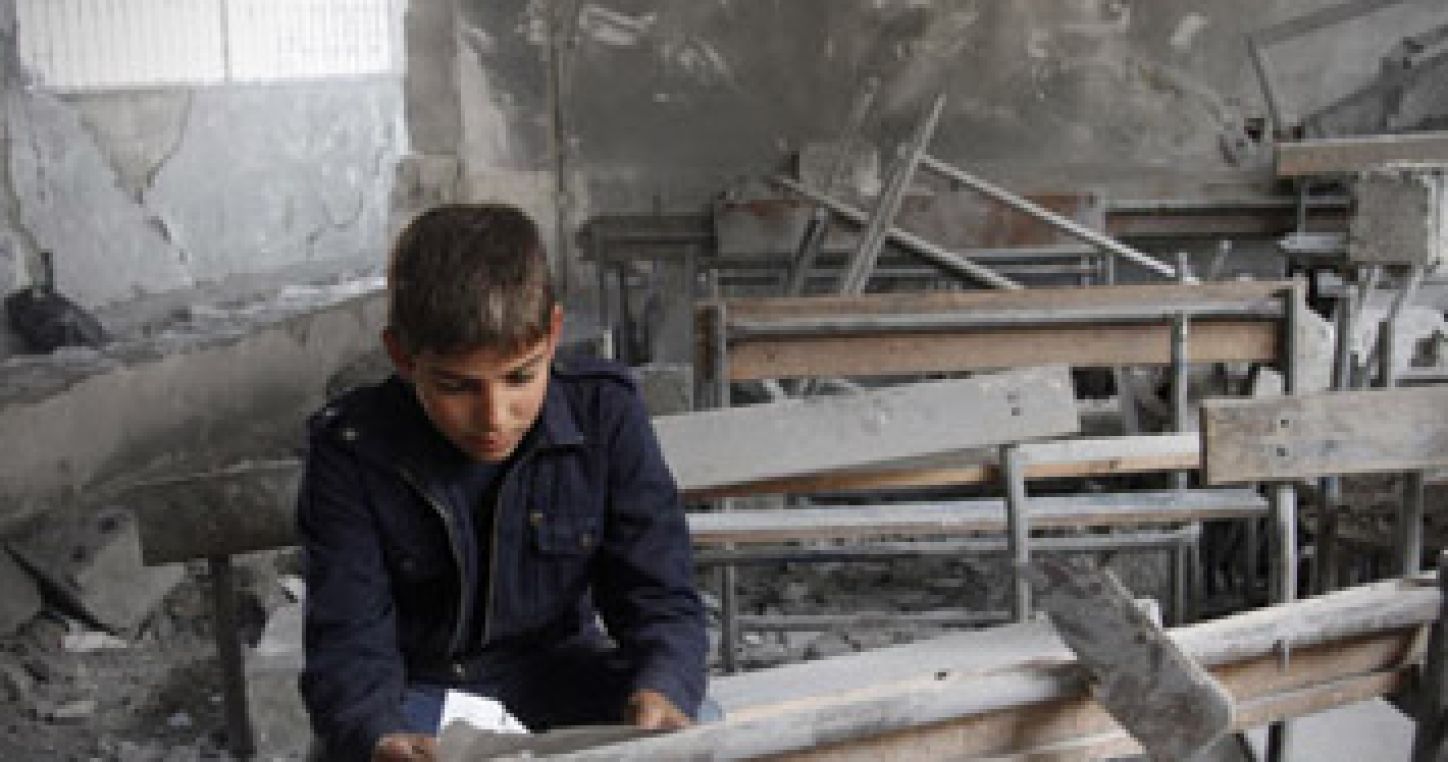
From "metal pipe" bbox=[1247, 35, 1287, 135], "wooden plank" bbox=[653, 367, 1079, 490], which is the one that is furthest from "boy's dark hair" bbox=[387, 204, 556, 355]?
"metal pipe" bbox=[1247, 35, 1287, 135]

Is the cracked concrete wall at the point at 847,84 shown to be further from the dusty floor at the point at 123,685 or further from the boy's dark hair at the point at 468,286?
the boy's dark hair at the point at 468,286

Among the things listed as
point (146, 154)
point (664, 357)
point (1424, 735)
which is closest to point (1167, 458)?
point (1424, 735)

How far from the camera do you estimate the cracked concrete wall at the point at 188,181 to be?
7367mm

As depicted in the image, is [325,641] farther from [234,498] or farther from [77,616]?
[77,616]

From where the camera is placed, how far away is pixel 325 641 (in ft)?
7.00

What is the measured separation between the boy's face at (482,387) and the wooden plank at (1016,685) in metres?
0.55

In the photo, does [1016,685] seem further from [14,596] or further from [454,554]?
[14,596]

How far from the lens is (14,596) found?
5.04 meters

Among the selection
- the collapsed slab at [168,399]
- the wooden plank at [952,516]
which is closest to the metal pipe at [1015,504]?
the wooden plank at [952,516]

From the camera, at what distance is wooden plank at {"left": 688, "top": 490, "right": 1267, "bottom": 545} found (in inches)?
149

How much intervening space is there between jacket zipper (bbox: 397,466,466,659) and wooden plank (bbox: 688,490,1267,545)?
152 centimetres

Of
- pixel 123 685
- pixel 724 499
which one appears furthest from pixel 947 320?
pixel 123 685

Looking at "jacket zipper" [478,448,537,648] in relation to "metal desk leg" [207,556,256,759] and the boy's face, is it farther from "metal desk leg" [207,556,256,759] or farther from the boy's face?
"metal desk leg" [207,556,256,759]

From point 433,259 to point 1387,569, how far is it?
3250 mm
